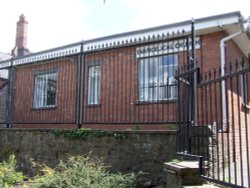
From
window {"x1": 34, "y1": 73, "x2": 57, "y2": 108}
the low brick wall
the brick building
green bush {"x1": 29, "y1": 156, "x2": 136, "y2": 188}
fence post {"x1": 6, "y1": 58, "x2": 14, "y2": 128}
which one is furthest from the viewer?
window {"x1": 34, "y1": 73, "x2": 57, "y2": 108}

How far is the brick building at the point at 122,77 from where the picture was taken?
7.62m

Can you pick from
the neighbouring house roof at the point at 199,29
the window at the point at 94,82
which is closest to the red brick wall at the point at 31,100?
the neighbouring house roof at the point at 199,29

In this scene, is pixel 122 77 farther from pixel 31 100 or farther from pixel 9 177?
pixel 31 100

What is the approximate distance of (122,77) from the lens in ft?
26.1

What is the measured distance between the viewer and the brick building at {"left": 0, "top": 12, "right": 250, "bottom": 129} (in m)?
7.62

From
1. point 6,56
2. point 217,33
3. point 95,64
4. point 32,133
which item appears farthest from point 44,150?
point 6,56

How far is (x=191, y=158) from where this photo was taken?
5.04m

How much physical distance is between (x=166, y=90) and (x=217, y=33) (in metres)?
4.40

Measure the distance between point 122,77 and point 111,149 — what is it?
1.90 m

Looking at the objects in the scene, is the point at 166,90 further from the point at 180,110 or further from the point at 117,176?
the point at 117,176

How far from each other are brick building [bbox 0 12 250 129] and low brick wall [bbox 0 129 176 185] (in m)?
0.51

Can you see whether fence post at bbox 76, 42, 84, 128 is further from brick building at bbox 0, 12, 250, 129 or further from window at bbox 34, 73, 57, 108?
window at bbox 34, 73, 57, 108

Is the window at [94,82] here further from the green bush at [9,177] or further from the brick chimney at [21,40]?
the brick chimney at [21,40]

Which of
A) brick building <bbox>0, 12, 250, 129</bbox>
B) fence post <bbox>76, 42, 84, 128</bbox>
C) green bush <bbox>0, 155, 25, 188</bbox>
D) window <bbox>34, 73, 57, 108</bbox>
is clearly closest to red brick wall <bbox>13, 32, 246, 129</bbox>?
brick building <bbox>0, 12, 250, 129</bbox>
